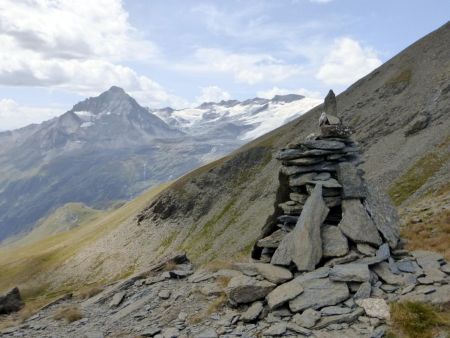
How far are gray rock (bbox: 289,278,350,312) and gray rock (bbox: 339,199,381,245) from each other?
3.24m

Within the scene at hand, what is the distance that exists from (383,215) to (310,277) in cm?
639

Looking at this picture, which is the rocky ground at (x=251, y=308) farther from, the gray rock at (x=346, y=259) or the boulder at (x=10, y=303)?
the boulder at (x=10, y=303)

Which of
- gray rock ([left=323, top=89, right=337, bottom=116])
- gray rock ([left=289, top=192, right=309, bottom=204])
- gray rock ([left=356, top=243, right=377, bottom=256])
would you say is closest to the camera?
gray rock ([left=356, top=243, right=377, bottom=256])

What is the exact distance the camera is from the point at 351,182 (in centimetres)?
2283

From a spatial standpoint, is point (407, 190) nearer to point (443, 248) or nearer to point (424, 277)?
point (443, 248)

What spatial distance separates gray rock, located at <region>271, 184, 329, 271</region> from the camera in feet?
68.9

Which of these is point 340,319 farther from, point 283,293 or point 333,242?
point 333,242

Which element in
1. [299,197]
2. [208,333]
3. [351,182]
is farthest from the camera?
[299,197]

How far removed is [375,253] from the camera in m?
20.8

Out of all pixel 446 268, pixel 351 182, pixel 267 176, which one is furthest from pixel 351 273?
pixel 267 176

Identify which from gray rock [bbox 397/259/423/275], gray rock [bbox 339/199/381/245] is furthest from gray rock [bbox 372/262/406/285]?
gray rock [bbox 339/199/381/245]

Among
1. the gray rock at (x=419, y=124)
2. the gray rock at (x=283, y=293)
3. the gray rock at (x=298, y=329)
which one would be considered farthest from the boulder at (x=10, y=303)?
the gray rock at (x=419, y=124)

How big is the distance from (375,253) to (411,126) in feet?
241

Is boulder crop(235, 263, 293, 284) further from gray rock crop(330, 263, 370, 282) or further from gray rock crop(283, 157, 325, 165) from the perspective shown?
gray rock crop(283, 157, 325, 165)
